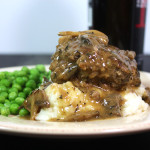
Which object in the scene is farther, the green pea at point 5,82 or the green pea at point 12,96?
the green pea at point 5,82

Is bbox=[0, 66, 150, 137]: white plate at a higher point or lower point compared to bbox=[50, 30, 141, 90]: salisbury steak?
lower

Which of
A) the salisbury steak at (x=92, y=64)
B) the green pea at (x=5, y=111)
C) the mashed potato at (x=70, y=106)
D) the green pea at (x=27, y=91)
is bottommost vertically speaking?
the green pea at (x=27, y=91)

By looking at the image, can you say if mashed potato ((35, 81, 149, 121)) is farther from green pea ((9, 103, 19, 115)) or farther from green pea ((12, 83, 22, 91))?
green pea ((12, 83, 22, 91))

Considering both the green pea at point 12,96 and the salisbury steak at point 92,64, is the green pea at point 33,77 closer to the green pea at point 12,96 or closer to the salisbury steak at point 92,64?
the green pea at point 12,96

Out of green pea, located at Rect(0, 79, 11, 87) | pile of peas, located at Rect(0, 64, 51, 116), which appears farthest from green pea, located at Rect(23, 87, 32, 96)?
green pea, located at Rect(0, 79, 11, 87)

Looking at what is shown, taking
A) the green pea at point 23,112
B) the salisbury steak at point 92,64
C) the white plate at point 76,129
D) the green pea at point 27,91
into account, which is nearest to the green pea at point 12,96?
the green pea at point 27,91

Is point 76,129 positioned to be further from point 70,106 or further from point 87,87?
point 87,87
